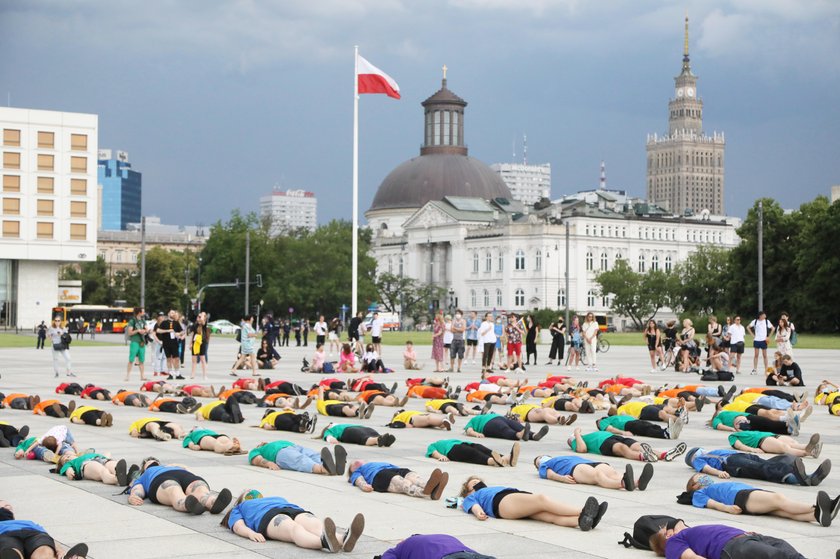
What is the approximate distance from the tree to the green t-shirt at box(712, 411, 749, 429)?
11142cm

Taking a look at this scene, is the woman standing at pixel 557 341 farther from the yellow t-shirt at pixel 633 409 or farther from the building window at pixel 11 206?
the building window at pixel 11 206

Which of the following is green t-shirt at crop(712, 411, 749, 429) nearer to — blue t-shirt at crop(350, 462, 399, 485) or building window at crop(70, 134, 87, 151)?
blue t-shirt at crop(350, 462, 399, 485)

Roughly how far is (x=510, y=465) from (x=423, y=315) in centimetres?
12917

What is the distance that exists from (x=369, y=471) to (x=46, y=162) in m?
90.1

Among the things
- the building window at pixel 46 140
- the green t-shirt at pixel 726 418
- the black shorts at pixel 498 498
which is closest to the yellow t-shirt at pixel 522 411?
the green t-shirt at pixel 726 418

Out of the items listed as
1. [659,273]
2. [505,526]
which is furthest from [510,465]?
[659,273]

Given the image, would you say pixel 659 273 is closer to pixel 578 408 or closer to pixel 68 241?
pixel 68 241

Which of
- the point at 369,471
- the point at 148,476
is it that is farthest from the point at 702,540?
the point at 148,476

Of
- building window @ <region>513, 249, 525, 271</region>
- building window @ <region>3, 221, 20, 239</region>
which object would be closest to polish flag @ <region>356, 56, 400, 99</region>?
building window @ <region>3, 221, 20, 239</region>

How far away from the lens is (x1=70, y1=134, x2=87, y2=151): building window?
3816 inches

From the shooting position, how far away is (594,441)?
46.8 ft

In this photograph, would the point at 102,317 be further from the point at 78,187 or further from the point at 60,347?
the point at 60,347

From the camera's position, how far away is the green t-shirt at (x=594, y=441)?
14141 mm

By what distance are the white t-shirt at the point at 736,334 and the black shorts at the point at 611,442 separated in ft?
70.8
